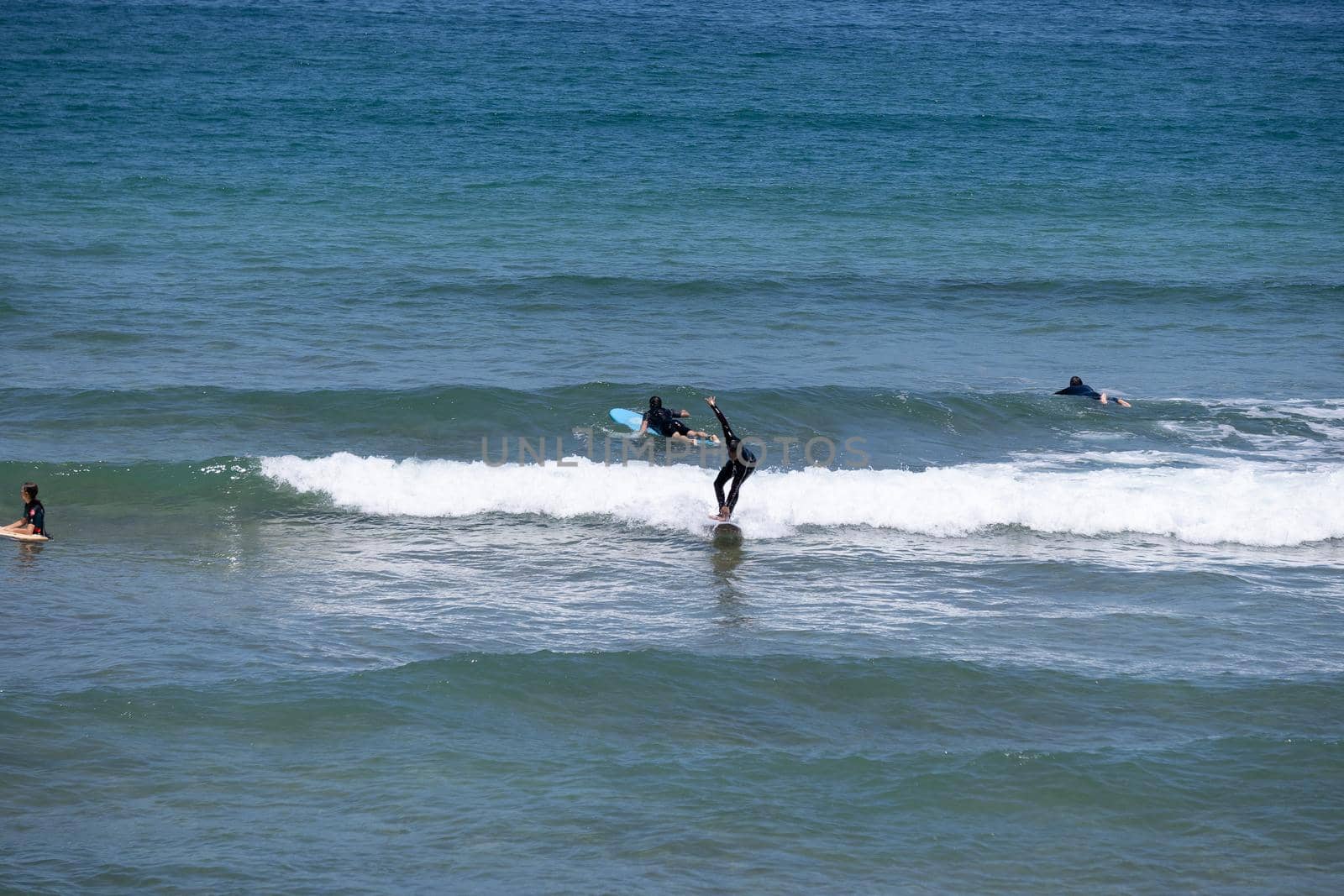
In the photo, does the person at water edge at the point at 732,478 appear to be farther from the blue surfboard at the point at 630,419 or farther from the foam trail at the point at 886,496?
the blue surfboard at the point at 630,419

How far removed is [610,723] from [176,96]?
3744cm

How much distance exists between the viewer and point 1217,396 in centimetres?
2222

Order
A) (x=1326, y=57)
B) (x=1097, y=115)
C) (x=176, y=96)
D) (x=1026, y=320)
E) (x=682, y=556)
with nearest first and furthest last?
1. (x=682, y=556)
2. (x=1026, y=320)
3. (x=176, y=96)
4. (x=1097, y=115)
5. (x=1326, y=57)

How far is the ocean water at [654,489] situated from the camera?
→ 929 centimetres

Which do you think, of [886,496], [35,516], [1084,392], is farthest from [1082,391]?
[35,516]

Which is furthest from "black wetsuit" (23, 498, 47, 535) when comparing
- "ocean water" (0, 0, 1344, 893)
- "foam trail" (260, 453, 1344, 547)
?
"foam trail" (260, 453, 1344, 547)

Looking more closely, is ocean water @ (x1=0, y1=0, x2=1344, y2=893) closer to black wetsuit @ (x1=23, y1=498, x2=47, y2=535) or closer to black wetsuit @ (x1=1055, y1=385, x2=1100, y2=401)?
black wetsuit @ (x1=1055, y1=385, x2=1100, y2=401)

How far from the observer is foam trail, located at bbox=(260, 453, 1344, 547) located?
52.9 feet

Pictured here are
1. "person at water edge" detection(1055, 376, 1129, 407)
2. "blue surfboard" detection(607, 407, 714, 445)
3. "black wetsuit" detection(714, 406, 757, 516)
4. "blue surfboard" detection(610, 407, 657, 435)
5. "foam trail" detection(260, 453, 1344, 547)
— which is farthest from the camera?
"person at water edge" detection(1055, 376, 1129, 407)

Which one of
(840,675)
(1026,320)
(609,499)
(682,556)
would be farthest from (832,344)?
(840,675)

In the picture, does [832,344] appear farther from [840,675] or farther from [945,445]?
[840,675]

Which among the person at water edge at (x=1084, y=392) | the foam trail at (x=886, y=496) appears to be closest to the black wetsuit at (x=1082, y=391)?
the person at water edge at (x=1084, y=392)

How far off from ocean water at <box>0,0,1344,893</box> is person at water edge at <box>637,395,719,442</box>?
1.35 feet

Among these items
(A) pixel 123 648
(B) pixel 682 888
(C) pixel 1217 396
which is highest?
(C) pixel 1217 396
